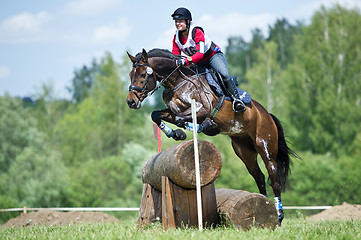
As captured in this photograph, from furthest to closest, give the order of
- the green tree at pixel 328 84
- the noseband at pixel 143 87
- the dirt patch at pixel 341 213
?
the green tree at pixel 328 84, the dirt patch at pixel 341 213, the noseband at pixel 143 87

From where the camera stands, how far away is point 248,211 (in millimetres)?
5223

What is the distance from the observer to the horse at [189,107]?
5.81m

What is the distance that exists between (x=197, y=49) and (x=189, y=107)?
85cm

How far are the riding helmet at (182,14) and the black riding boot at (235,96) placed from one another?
116 cm

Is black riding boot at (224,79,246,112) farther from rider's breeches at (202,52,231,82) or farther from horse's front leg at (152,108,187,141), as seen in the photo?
horse's front leg at (152,108,187,141)

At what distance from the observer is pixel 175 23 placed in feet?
19.7

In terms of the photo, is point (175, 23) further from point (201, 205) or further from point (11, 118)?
point (11, 118)

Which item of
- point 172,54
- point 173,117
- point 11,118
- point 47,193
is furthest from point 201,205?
point 11,118

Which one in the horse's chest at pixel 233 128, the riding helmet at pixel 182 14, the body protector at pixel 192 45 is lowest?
the horse's chest at pixel 233 128

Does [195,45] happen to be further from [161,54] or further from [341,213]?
[341,213]

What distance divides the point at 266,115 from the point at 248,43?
1700 inches

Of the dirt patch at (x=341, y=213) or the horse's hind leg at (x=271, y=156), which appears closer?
the horse's hind leg at (x=271, y=156)

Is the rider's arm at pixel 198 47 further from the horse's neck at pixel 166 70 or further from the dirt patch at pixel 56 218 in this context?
the dirt patch at pixel 56 218

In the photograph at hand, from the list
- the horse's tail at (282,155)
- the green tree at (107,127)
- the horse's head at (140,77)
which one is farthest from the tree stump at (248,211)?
the green tree at (107,127)
